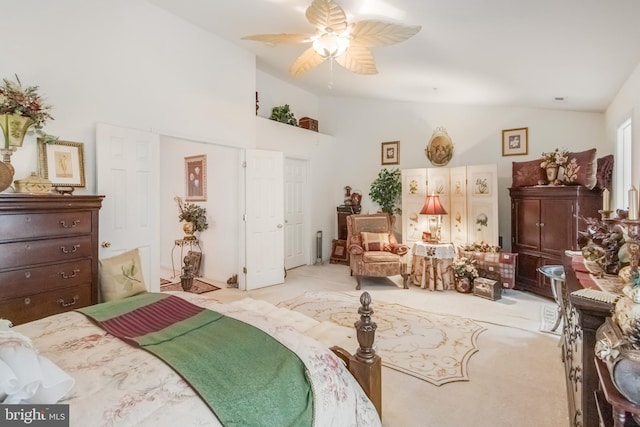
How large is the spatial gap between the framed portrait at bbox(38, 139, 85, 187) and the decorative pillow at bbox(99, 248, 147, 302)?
88 cm

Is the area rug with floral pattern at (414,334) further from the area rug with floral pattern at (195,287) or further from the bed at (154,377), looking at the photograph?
the area rug with floral pattern at (195,287)

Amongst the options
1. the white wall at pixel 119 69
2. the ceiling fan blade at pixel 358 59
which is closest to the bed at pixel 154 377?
the white wall at pixel 119 69

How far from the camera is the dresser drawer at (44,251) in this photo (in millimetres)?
2225

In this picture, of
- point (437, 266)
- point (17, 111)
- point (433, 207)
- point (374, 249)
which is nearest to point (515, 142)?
point (433, 207)

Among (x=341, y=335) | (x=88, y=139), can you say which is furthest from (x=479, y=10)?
(x=88, y=139)

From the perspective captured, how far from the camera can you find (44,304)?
2393 millimetres

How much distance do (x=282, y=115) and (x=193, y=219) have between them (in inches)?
91.1

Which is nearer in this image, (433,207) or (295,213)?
(433,207)

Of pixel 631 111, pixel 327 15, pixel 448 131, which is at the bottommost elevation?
pixel 631 111

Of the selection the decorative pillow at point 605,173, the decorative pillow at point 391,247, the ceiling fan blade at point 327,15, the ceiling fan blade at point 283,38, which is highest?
the ceiling fan blade at point 283,38

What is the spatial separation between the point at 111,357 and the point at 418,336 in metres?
2.62

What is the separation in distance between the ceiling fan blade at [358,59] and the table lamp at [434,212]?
94.0 inches

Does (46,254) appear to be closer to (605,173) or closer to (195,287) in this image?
(195,287)

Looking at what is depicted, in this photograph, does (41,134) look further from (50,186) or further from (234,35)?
(234,35)
